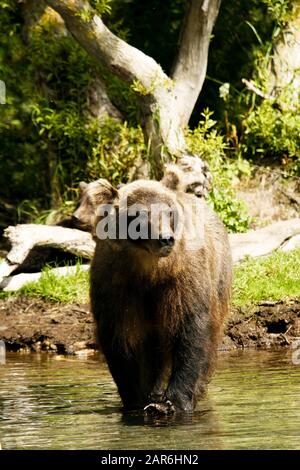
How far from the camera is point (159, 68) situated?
12555 millimetres

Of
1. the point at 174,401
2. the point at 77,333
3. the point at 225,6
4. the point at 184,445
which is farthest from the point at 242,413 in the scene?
the point at 225,6

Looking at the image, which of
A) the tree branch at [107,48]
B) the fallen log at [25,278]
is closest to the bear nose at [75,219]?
the fallen log at [25,278]

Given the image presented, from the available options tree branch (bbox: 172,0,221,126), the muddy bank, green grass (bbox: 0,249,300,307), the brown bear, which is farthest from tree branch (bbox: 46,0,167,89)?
the brown bear

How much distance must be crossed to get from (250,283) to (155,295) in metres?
4.02

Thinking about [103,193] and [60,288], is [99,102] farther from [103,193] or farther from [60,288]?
[103,193]

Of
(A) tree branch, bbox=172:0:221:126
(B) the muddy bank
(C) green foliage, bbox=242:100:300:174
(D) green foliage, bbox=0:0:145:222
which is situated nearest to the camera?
(B) the muddy bank

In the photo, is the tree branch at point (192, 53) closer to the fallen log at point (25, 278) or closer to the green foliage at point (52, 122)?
the green foliage at point (52, 122)

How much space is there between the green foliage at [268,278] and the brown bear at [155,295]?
10.4 feet

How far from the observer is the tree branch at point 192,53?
41.5 feet

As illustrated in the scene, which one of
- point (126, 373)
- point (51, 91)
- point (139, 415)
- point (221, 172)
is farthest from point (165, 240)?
point (51, 91)

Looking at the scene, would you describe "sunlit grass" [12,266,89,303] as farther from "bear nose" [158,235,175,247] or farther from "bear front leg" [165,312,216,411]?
"bear nose" [158,235,175,247]

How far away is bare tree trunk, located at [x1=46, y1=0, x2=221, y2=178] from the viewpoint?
1214 cm

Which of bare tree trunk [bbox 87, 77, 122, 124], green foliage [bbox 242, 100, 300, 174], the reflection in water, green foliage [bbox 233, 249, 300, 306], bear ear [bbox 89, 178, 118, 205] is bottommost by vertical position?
the reflection in water
